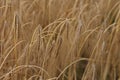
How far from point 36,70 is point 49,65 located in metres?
0.05

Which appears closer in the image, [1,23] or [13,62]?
[13,62]

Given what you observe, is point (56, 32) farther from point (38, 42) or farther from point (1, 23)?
point (1, 23)

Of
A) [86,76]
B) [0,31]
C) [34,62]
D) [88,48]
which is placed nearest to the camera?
[86,76]

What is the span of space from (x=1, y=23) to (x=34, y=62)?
33cm

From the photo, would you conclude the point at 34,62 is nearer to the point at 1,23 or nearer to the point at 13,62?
the point at 13,62

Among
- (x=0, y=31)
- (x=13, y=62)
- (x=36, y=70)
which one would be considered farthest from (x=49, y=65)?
(x=0, y=31)

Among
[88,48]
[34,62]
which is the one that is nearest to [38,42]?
[34,62]

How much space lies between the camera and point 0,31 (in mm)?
1578

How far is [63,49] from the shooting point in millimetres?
1399

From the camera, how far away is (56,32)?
1.50 meters

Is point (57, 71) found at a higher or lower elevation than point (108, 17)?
lower

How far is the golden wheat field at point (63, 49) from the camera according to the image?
133 cm

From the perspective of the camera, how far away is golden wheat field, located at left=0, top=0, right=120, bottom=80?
4.35 ft

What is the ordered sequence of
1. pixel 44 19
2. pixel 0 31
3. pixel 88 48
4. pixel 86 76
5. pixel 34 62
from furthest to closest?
pixel 44 19, pixel 0 31, pixel 88 48, pixel 34 62, pixel 86 76
